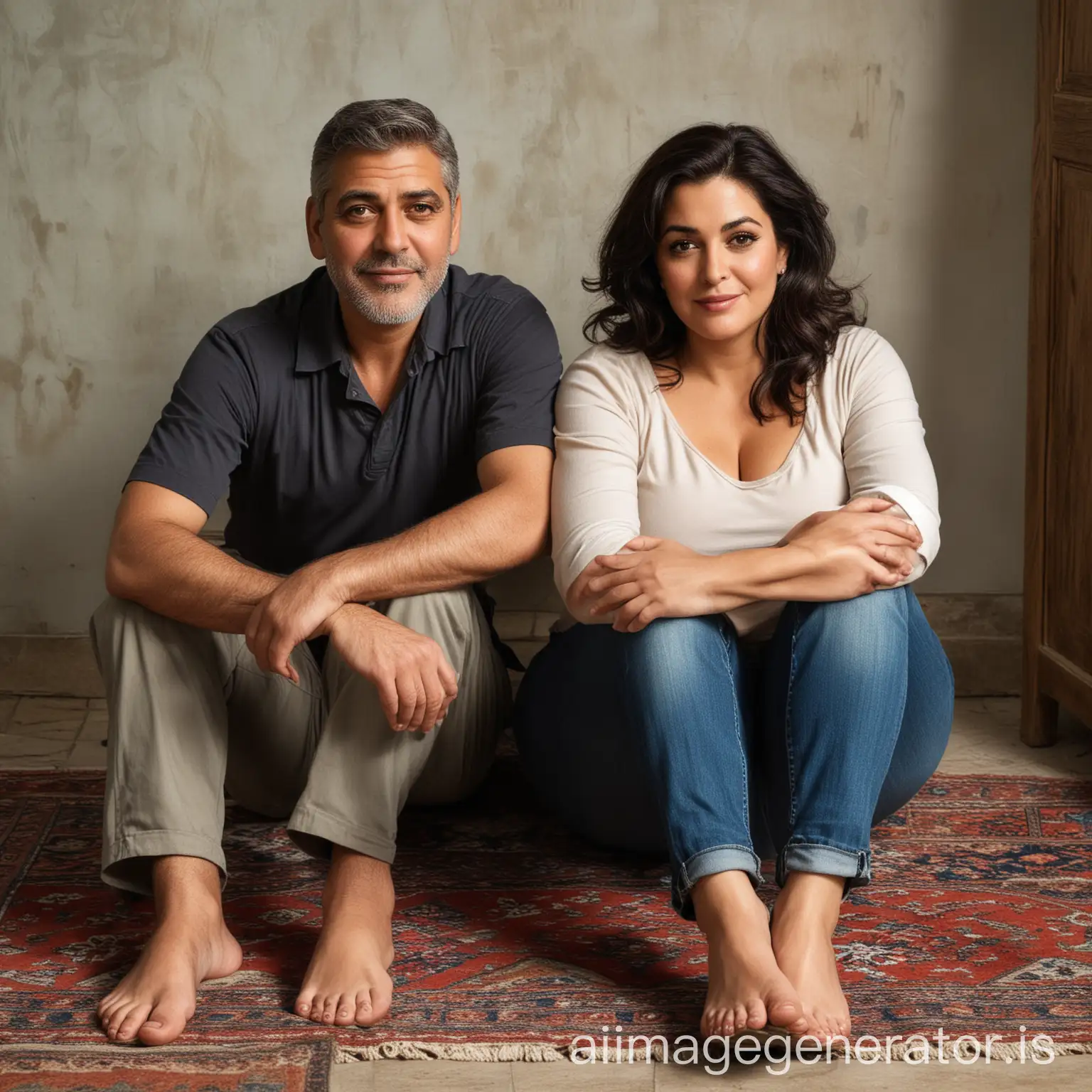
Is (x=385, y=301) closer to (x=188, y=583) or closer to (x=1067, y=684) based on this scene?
(x=188, y=583)

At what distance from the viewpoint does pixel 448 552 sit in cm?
207

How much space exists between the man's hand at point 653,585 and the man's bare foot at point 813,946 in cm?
38

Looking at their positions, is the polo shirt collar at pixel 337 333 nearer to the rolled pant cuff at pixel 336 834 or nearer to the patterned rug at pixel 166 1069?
the rolled pant cuff at pixel 336 834

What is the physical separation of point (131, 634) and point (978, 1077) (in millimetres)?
1290

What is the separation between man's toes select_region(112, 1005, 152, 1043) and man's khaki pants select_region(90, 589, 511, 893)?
22 centimetres

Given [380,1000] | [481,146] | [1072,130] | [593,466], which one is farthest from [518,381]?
[1072,130]

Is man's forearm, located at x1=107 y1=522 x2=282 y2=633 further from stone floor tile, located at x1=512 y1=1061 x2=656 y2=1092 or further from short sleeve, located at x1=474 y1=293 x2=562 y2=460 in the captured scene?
stone floor tile, located at x1=512 y1=1061 x2=656 y2=1092

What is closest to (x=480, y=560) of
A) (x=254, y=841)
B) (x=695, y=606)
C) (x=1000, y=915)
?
(x=695, y=606)

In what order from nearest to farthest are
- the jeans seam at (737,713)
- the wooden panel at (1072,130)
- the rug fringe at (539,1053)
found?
the rug fringe at (539,1053) → the jeans seam at (737,713) → the wooden panel at (1072,130)

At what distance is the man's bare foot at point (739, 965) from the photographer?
165 centimetres

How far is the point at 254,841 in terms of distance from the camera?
7.91 ft

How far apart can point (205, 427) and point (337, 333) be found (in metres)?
0.27

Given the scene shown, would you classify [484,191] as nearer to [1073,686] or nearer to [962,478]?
[962,478]

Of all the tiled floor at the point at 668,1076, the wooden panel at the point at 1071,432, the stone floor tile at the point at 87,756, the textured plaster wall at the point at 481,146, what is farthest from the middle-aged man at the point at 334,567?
the wooden panel at the point at 1071,432
